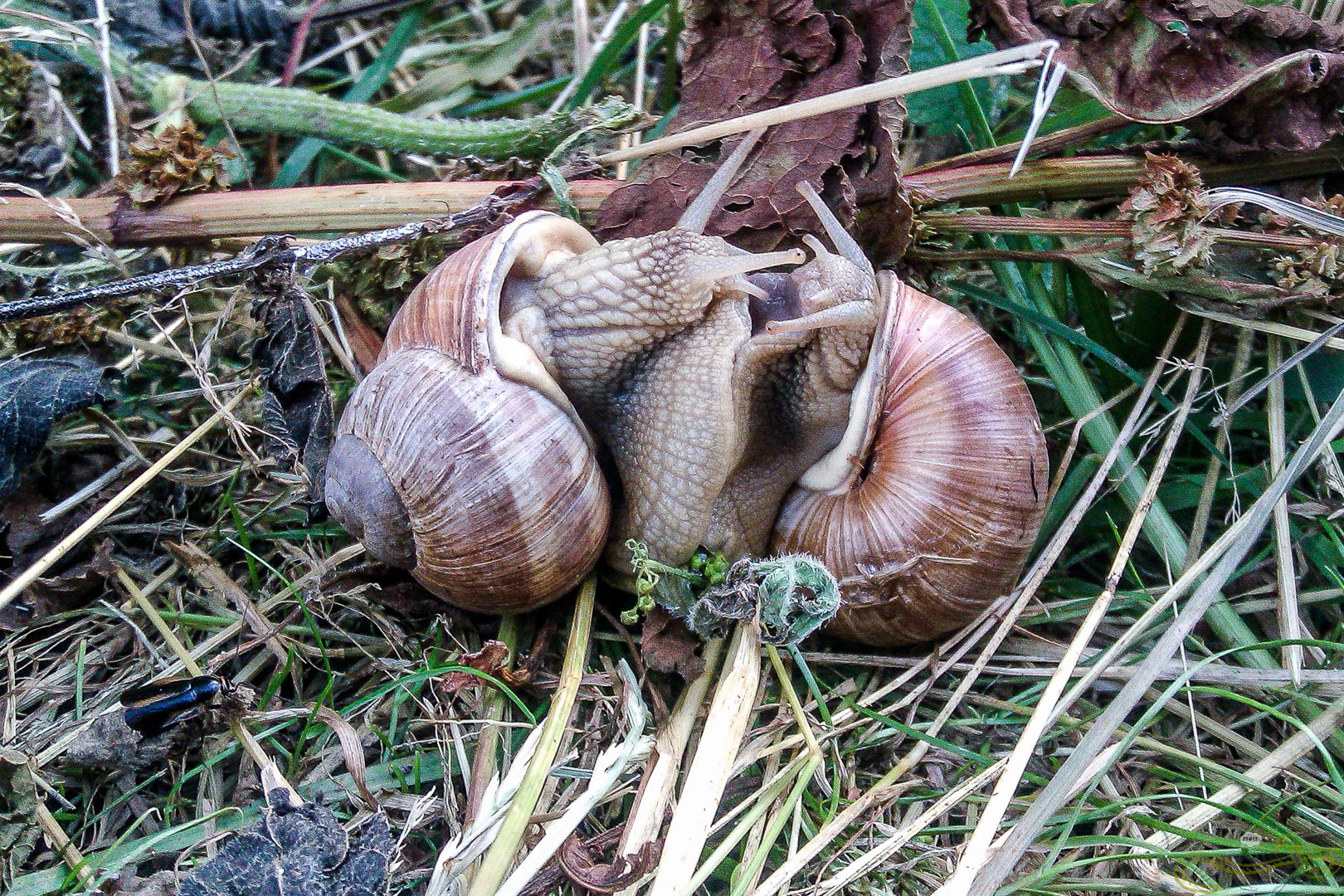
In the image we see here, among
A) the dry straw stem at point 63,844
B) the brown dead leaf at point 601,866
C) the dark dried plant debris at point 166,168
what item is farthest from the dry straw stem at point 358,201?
the brown dead leaf at point 601,866

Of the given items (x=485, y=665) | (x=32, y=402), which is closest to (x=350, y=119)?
(x=32, y=402)

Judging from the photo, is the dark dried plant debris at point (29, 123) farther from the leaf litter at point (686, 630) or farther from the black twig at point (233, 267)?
the black twig at point (233, 267)

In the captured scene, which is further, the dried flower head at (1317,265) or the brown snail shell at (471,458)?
the dried flower head at (1317,265)

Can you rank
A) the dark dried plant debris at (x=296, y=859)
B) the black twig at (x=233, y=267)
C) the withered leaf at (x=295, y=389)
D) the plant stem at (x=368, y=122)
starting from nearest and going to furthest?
the dark dried plant debris at (x=296, y=859), the black twig at (x=233, y=267), the withered leaf at (x=295, y=389), the plant stem at (x=368, y=122)

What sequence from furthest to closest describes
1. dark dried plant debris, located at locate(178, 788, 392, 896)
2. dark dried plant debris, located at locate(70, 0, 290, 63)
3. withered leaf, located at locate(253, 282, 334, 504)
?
1. dark dried plant debris, located at locate(70, 0, 290, 63)
2. withered leaf, located at locate(253, 282, 334, 504)
3. dark dried plant debris, located at locate(178, 788, 392, 896)

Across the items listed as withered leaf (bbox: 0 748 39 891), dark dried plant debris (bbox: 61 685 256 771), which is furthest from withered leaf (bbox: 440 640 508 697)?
withered leaf (bbox: 0 748 39 891)

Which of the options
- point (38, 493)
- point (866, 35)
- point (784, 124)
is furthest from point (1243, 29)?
point (38, 493)

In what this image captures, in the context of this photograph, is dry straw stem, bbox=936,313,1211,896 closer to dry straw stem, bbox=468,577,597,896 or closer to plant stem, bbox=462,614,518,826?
dry straw stem, bbox=468,577,597,896
